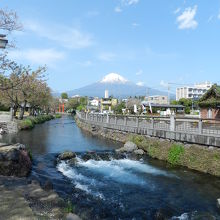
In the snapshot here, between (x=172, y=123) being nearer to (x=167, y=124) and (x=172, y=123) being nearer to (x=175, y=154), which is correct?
(x=167, y=124)

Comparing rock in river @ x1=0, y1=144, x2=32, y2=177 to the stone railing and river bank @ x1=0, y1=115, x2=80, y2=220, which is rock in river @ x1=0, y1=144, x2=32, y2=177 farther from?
the stone railing

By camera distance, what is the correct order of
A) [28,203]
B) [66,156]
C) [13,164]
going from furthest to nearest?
[66,156] < [13,164] < [28,203]

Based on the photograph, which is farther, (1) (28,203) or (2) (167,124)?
(2) (167,124)

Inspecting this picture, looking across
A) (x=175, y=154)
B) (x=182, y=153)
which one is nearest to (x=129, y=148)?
(x=175, y=154)

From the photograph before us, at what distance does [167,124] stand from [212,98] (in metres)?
15.5

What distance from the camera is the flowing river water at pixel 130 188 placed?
8.63m

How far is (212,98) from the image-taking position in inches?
1211

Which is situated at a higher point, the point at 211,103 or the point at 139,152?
the point at 211,103

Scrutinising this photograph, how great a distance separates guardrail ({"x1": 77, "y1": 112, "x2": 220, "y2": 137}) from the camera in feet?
47.4

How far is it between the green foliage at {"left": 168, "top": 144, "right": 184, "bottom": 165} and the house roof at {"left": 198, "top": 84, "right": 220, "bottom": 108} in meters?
15.9

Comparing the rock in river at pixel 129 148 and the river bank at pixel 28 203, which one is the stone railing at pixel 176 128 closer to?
the rock in river at pixel 129 148

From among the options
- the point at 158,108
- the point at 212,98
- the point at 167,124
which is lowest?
the point at 167,124

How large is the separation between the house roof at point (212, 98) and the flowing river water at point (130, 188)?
54.3 ft

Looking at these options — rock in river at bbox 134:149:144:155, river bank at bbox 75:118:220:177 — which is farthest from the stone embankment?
rock in river at bbox 134:149:144:155
